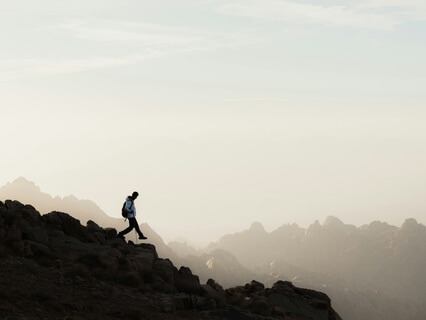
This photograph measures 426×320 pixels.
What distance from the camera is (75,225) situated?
104ft

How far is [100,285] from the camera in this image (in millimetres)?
23969

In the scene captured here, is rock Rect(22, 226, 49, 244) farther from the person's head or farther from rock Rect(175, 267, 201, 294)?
rock Rect(175, 267, 201, 294)

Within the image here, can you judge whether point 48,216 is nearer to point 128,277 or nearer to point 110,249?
point 110,249

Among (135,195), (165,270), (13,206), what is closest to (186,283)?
(165,270)

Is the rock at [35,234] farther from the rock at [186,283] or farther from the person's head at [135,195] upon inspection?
the rock at [186,283]

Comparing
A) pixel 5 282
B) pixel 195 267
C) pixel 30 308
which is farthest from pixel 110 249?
pixel 195 267

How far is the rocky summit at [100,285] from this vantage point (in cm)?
2097

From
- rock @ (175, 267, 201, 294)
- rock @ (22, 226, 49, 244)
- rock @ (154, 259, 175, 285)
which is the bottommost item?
rock @ (175, 267, 201, 294)

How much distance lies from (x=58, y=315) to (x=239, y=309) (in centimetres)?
909

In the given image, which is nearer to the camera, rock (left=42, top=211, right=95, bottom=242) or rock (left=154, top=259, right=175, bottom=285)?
rock (left=154, top=259, right=175, bottom=285)

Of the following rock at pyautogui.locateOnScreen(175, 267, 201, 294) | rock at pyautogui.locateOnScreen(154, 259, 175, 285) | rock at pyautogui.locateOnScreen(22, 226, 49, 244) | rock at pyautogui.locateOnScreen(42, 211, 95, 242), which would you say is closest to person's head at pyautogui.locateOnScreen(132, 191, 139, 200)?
rock at pyautogui.locateOnScreen(42, 211, 95, 242)

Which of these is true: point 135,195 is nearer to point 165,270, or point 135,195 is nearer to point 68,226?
point 68,226

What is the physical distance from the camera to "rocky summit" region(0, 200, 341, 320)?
21.0 meters

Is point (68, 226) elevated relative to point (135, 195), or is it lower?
lower
